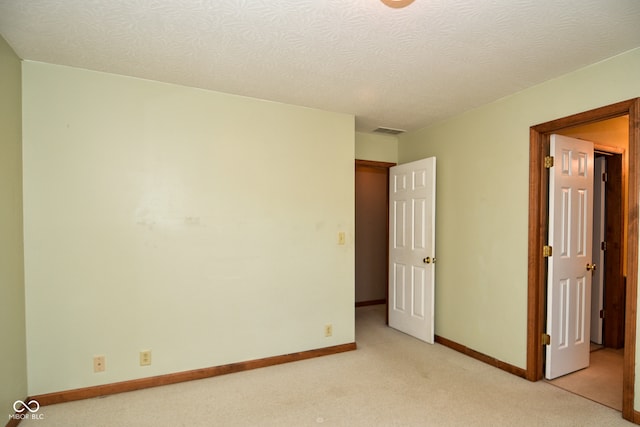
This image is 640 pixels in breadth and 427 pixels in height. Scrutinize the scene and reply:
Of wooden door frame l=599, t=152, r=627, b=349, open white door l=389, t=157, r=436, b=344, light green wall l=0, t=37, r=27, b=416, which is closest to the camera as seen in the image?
light green wall l=0, t=37, r=27, b=416

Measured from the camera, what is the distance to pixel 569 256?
2828mm

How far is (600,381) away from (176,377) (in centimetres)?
348

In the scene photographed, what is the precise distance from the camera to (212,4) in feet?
5.41

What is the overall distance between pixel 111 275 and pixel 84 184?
710 millimetres

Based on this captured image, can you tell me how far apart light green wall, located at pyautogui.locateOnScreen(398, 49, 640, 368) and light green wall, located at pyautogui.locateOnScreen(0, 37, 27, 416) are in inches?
143

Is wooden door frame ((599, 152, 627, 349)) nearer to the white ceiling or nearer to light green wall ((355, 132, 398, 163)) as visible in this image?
the white ceiling

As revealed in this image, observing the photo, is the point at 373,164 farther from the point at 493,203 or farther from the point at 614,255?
the point at 614,255

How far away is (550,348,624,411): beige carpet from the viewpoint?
243cm

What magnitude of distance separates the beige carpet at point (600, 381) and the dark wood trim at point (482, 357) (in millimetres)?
248

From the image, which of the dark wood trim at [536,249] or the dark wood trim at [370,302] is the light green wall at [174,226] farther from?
the dark wood trim at [370,302]

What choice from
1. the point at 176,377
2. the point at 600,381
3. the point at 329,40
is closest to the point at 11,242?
the point at 176,377

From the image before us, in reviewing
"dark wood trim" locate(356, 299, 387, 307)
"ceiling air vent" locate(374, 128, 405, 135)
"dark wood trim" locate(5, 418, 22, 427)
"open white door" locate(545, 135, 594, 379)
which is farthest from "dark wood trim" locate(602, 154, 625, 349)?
"dark wood trim" locate(5, 418, 22, 427)

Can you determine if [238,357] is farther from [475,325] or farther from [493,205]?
[493,205]

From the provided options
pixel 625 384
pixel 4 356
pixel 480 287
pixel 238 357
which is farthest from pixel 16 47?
pixel 625 384
